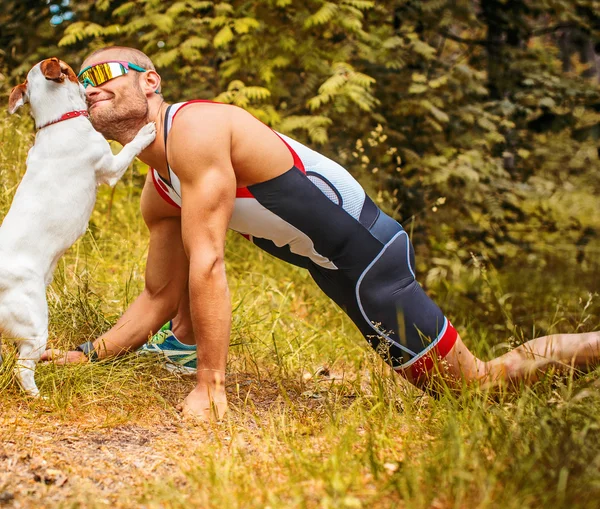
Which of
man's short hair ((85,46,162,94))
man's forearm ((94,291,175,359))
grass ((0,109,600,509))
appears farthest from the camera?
man's forearm ((94,291,175,359))

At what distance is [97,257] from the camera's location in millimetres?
4570

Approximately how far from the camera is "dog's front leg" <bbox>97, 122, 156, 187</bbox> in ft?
9.46

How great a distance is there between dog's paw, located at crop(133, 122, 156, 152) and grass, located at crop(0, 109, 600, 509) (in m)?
0.99

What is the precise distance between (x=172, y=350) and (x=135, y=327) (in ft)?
0.83

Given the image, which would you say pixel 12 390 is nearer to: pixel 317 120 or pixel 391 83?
pixel 317 120

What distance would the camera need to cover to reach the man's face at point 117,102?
116 inches

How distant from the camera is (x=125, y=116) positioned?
297 cm

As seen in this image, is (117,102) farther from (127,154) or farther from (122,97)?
(127,154)

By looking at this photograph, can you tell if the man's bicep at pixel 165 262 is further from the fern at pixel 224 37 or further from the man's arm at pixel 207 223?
the fern at pixel 224 37

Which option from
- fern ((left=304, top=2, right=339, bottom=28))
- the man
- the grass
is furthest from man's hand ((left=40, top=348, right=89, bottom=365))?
fern ((left=304, top=2, right=339, bottom=28))

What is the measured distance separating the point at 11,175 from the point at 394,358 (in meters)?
3.00

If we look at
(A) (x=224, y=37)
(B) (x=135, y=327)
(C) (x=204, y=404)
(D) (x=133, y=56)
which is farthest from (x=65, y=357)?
(A) (x=224, y=37)

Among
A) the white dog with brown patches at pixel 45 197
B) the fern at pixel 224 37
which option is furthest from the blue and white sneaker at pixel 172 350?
the fern at pixel 224 37

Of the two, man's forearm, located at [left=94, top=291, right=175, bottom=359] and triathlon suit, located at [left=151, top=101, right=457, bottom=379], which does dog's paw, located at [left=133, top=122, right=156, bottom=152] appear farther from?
man's forearm, located at [left=94, top=291, right=175, bottom=359]
